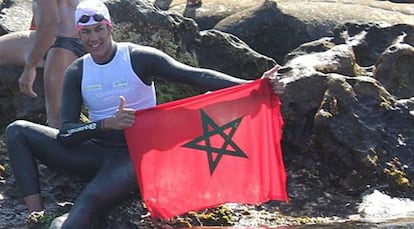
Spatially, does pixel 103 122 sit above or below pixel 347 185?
above

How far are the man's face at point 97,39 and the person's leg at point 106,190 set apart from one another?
731 millimetres

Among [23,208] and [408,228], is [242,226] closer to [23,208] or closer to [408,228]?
[408,228]

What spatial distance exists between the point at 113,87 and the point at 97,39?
0.36 meters

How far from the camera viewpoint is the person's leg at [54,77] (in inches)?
301

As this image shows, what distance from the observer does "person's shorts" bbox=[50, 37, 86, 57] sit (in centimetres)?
772

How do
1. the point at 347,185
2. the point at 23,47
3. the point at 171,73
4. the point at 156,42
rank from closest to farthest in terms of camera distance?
the point at 171,73 < the point at 347,185 < the point at 23,47 < the point at 156,42

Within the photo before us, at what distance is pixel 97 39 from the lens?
6.63 metres

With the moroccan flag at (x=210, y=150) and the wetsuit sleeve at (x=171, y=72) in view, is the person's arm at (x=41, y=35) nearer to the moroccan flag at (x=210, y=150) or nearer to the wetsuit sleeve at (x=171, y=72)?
the wetsuit sleeve at (x=171, y=72)

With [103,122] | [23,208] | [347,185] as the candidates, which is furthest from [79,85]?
[347,185]

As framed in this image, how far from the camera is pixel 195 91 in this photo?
9047mm

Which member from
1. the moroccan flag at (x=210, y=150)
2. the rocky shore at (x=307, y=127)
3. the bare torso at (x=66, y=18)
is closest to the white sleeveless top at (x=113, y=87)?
the moroccan flag at (x=210, y=150)

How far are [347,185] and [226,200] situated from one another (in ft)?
4.40

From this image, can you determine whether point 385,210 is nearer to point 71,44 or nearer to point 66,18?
point 71,44

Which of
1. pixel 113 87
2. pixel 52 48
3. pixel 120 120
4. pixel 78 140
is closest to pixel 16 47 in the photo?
pixel 52 48
